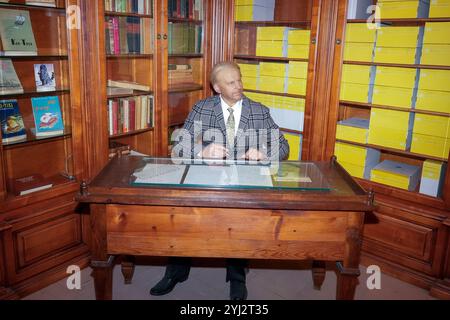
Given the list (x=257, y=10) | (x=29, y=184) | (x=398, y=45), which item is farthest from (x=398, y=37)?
(x=29, y=184)

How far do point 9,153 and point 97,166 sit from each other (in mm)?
572

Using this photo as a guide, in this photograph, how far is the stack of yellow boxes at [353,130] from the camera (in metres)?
3.18

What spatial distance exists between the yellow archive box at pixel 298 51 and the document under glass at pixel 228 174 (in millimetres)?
1304

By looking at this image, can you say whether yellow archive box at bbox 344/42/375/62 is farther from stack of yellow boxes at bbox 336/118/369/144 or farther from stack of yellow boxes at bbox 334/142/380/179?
stack of yellow boxes at bbox 334/142/380/179

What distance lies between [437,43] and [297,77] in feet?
3.45

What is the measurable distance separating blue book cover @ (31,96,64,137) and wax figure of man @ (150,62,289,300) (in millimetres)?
820

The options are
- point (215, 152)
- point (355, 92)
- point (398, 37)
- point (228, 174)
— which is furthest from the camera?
point (355, 92)

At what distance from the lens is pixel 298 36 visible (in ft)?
11.1

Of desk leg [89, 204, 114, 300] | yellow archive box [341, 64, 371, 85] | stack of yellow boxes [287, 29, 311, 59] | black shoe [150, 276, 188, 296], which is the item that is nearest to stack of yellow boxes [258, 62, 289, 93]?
stack of yellow boxes [287, 29, 311, 59]

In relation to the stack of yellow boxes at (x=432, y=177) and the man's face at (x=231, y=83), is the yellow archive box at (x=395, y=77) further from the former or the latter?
the man's face at (x=231, y=83)

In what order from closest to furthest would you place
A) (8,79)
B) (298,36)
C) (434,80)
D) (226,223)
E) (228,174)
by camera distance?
(226,223) → (228,174) → (8,79) → (434,80) → (298,36)

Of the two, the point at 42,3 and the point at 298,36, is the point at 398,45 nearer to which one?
the point at 298,36
